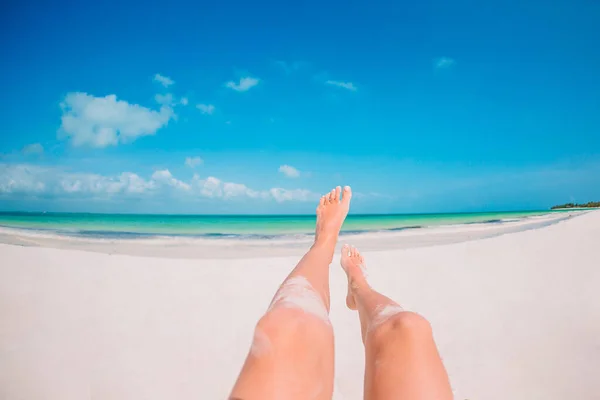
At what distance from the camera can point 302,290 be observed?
943mm

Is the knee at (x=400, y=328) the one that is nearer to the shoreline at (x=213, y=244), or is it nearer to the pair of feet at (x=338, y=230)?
the pair of feet at (x=338, y=230)

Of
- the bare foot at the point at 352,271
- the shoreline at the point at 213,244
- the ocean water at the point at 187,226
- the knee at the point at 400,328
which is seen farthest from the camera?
the ocean water at the point at 187,226

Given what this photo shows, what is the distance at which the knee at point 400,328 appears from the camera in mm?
723

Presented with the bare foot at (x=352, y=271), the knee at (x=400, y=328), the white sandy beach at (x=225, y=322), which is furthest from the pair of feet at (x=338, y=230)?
the knee at (x=400, y=328)

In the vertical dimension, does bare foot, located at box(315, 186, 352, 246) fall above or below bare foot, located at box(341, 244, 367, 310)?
above

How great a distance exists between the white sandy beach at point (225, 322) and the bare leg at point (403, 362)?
65 centimetres

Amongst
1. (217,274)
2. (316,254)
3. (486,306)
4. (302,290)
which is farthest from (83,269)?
(486,306)

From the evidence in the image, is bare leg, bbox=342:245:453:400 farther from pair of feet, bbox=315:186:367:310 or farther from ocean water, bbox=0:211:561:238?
ocean water, bbox=0:211:561:238

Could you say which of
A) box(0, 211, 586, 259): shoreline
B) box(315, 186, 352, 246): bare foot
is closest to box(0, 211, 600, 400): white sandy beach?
box(315, 186, 352, 246): bare foot

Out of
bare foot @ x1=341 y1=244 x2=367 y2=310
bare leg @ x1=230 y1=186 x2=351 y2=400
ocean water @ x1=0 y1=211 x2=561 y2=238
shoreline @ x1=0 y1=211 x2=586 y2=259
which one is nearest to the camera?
bare leg @ x1=230 y1=186 x2=351 y2=400

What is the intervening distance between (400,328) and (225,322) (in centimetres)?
134

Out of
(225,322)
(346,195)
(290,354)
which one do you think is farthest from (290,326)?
(346,195)

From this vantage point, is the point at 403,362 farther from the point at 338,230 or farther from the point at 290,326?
the point at 338,230

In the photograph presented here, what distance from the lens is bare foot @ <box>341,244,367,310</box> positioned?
5.62 ft
